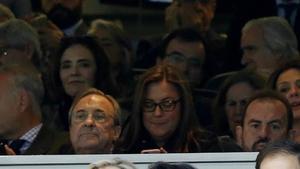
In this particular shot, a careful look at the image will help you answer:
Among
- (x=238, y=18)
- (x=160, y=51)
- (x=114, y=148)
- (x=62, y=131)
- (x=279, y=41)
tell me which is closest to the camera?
(x=114, y=148)

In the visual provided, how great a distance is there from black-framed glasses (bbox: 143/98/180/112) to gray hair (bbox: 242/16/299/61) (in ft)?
3.96

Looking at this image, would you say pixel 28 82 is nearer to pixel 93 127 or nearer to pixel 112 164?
pixel 93 127

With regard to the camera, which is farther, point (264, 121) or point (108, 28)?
point (108, 28)

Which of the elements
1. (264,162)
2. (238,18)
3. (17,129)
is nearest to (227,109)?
(17,129)

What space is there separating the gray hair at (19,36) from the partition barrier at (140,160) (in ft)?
8.56

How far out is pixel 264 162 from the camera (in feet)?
19.6

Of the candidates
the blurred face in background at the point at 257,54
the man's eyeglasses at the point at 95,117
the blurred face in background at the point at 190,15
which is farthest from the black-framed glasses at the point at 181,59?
the man's eyeglasses at the point at 95,117

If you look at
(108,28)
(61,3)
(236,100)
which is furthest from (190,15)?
(236,100)

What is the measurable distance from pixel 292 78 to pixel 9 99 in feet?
5.44

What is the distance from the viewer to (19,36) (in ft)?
34.3

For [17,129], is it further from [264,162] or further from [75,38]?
[264,162]

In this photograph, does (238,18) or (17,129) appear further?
(238,18)

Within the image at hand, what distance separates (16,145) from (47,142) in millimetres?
178

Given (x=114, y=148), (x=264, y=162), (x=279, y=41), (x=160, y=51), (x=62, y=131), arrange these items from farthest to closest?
(x=160, y=51) → (x=279, y=41) → (x=62, y=131) → (x=114, y=148) → (x=264, y=162)
